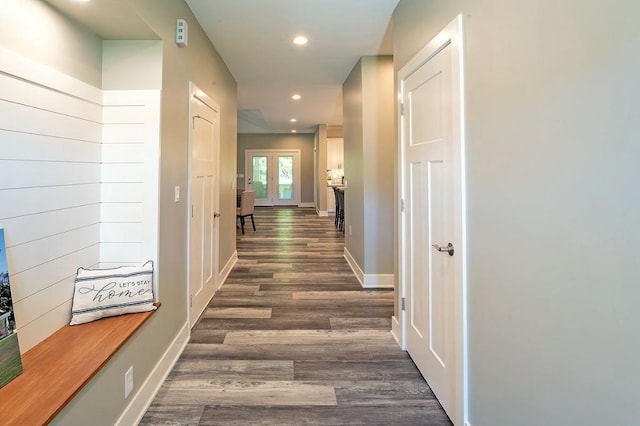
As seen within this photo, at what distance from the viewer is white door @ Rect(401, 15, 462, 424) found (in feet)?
5.30

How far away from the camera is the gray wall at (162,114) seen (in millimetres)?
1400

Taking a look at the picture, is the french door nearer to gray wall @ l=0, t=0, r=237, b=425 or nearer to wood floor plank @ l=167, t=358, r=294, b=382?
gray wall @ l=0, t=0, r=237, b=425

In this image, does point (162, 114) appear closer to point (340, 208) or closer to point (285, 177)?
point (340, 208)

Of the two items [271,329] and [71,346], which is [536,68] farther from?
[271,329]

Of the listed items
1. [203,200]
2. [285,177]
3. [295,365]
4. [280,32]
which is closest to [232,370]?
[295,365]

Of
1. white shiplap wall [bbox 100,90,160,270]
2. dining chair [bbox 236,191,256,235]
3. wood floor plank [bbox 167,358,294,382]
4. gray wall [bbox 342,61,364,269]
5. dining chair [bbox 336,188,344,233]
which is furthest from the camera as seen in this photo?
dining chair [bbox 336,188,344,233]

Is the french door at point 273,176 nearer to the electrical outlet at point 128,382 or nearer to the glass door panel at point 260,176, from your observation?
the glass door panel at point 260,176

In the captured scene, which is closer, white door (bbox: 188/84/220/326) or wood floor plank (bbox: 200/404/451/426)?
wood floor plank (bbox: 200/404/451/426)

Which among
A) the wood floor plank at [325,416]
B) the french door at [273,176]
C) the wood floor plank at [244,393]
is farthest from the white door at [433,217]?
the french door at [273,176]

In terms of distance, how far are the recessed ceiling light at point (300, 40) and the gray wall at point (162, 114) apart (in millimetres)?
816

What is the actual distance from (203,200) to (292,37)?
5.70ft

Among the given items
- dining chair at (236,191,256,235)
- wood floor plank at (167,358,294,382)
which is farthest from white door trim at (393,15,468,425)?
dining chair at (236,191,256,235)

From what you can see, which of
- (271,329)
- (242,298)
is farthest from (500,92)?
(242,298)

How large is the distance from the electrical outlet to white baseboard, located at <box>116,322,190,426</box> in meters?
0.06
